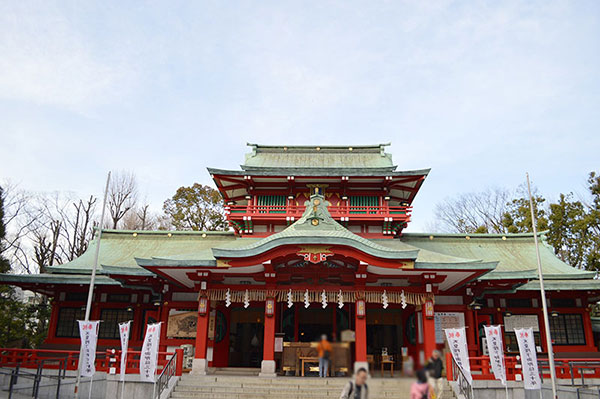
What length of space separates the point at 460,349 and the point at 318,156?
16.3 metres

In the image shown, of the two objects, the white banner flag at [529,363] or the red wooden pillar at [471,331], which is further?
the red wooden pillar at [471,331]

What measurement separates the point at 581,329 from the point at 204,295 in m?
18.1

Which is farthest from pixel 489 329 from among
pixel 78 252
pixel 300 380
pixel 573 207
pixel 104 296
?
pixel 78 252

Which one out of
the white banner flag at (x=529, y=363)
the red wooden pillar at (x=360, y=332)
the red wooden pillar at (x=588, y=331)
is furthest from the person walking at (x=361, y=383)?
the red wooden pillar at (x=588, y=331)

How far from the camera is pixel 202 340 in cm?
1766

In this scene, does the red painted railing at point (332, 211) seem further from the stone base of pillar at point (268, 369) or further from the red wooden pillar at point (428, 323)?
the stone base of pillar at point (268, 369)

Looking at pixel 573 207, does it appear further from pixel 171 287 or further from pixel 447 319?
pixel 171 287

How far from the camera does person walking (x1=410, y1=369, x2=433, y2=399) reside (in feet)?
16.6

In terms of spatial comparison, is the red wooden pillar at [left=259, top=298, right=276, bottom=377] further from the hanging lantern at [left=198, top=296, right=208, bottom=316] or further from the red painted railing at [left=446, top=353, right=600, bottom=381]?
the red painted railing at [left=446, top=353, right=600, bottom=381]

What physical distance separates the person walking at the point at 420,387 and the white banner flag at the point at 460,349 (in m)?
10.4

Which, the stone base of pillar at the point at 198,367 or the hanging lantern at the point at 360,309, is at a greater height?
the hanging lantern at the point at 360,309

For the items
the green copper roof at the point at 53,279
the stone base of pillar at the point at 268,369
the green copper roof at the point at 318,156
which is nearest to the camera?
the stone base of pillar at the point at 268,369

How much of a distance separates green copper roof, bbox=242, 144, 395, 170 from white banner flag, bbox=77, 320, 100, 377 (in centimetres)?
1413

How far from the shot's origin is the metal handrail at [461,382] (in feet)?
48.0
